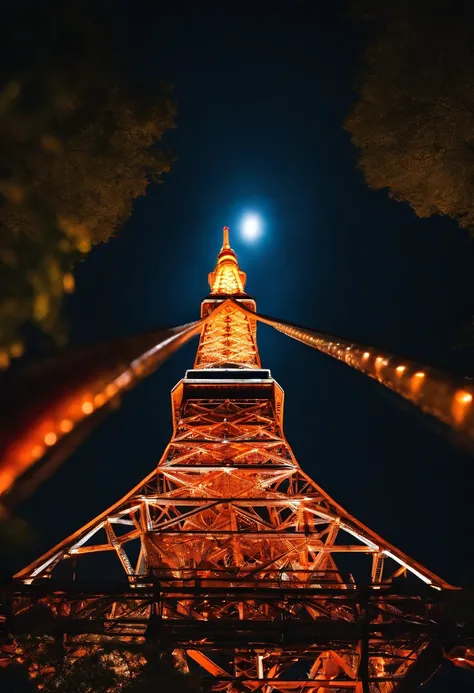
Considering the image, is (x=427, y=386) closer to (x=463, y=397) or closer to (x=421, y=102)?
(x=463, y=397)

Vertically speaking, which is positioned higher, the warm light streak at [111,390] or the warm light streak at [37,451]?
the warm light streak at [111,390]

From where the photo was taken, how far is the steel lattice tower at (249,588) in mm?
6289

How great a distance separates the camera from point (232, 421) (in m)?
18.3

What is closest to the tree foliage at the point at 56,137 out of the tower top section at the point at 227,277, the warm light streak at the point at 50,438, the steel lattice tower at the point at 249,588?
the warm light streak at the point at 50,438

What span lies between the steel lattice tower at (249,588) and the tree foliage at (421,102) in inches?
248

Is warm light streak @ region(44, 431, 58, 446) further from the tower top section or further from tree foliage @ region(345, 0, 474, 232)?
the tower top section

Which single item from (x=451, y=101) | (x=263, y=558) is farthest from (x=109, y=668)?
(x=451, y=101)

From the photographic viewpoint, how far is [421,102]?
297 inches

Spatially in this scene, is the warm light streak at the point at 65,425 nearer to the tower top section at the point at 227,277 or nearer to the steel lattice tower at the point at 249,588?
the steel lattice tower at the point at 249,588

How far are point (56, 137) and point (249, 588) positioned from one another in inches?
240

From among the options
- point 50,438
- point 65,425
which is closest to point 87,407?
point 65,425

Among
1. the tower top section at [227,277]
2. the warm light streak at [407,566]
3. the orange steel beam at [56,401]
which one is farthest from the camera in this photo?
the tower top section at [227,277]

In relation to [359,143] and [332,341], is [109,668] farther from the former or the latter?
[359,143]

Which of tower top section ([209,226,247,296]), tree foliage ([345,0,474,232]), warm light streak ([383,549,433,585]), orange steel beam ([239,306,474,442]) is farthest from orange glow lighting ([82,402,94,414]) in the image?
tower top section ([209,226,247,296])
